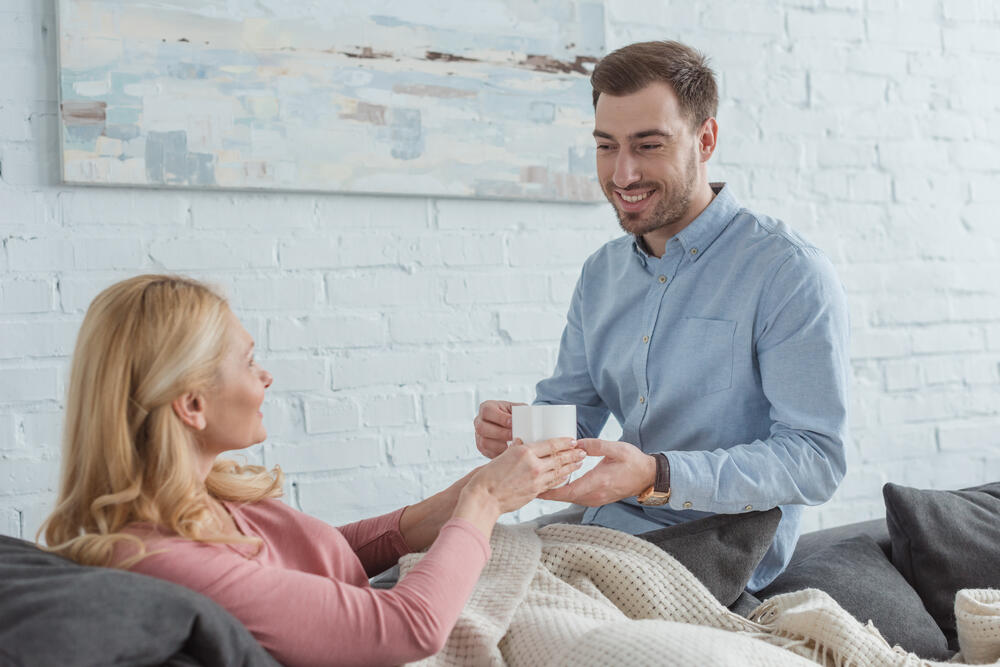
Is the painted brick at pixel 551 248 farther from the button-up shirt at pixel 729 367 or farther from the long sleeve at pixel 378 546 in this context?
the long sleeve at pixel 378 546

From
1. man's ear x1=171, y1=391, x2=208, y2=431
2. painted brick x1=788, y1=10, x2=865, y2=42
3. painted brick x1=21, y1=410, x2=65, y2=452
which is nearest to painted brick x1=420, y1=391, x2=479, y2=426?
painted brick x1=21, y1=410, x2=65, y2=452

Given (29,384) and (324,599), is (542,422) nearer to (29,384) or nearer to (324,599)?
(324,599)

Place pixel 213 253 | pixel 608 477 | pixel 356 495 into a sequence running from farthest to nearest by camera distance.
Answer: pixel 356 495 < pixel 213 253 < pixel 608 477

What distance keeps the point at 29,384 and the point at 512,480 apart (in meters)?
1.10

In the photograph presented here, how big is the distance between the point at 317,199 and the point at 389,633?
1237 millimetres

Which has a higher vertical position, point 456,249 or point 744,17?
point 744,17

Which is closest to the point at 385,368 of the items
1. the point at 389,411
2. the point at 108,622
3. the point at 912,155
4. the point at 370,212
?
the point at 389,411

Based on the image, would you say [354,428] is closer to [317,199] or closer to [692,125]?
[317,199]

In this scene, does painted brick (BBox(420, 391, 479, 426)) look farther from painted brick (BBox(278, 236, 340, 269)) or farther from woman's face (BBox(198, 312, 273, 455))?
woman's face (BBox(198, 312, 273, 455))

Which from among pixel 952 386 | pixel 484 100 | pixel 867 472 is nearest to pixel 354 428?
pixel 484 100

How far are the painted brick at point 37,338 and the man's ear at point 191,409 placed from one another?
35.8 inches

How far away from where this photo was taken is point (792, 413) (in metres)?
1.48

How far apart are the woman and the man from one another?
0.40 meters

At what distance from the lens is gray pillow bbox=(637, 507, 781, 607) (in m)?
1.38
